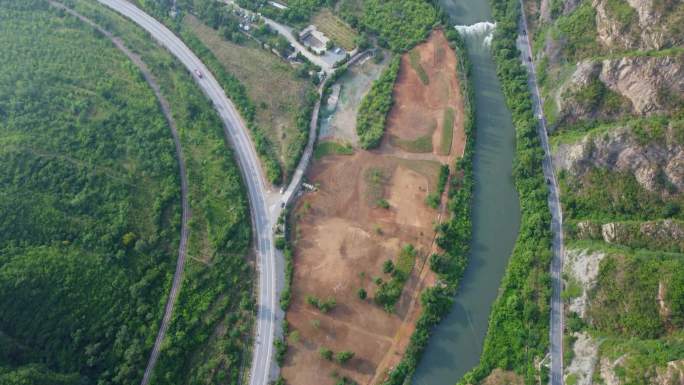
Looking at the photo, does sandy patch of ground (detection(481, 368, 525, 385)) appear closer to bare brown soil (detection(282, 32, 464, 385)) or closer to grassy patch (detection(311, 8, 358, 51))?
bare brown soil (detection(282, 32, 464, 385))

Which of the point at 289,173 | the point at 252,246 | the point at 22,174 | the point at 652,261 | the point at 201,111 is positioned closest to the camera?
the point at 652,261

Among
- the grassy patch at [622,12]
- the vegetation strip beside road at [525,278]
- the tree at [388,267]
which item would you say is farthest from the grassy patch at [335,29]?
the tree at [388,267]

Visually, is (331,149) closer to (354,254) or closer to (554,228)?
(354,254)

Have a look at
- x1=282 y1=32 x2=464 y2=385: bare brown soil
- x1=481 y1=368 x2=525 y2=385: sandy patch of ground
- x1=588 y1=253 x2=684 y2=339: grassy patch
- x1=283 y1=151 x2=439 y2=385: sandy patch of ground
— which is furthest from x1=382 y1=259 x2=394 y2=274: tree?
x1=588 y1=253 x2=684 y2=339: grassy patch

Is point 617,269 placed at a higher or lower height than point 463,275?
higher

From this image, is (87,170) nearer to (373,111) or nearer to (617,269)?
(373,111)

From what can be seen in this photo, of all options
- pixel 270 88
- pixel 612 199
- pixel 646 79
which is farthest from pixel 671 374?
pixel 270 88

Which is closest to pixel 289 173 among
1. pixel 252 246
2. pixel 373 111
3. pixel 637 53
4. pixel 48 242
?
pixel 252 246
